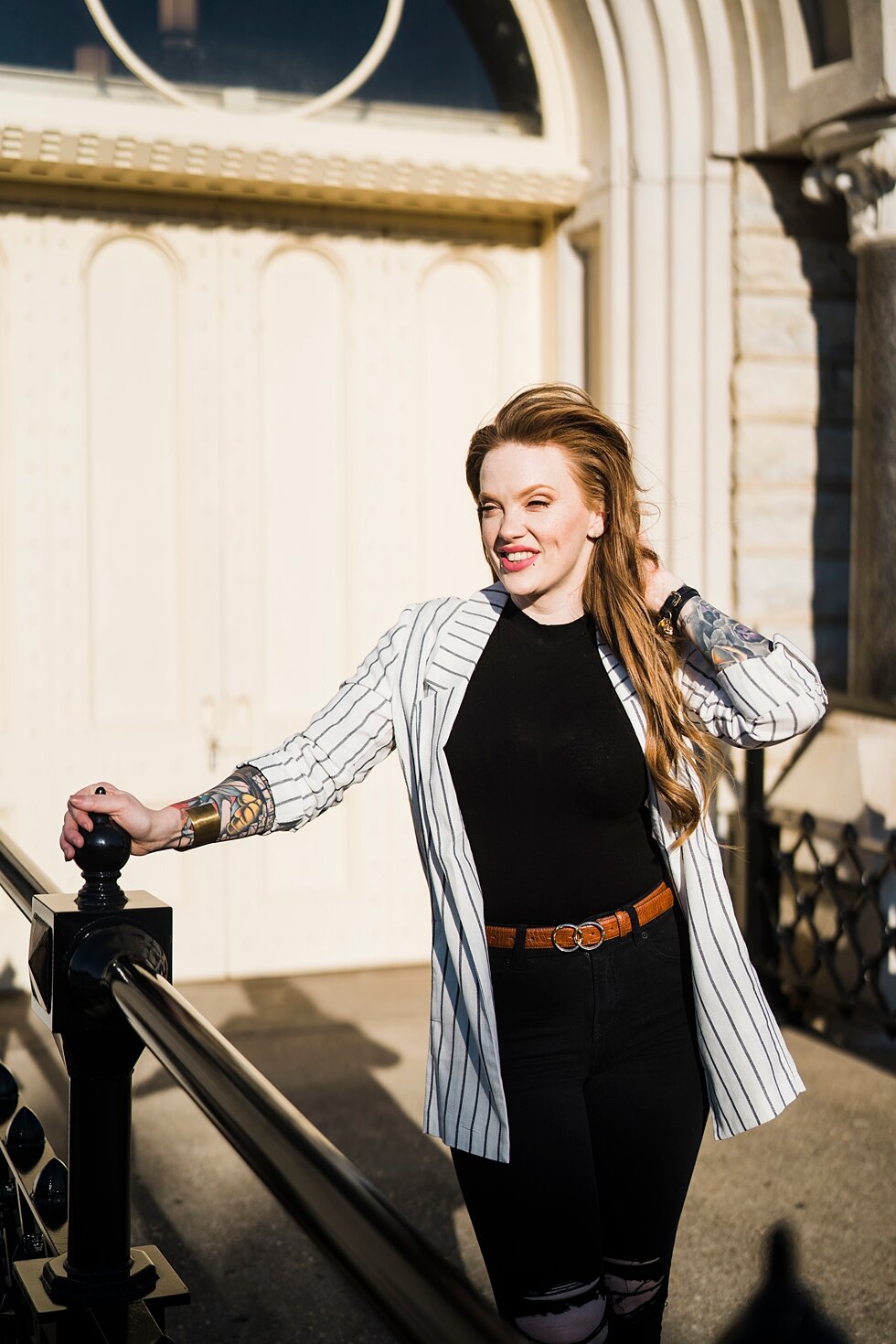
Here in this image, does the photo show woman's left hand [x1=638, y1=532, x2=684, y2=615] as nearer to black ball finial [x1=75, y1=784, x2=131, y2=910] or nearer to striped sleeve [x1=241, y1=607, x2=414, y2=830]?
striped sleeve [x1=241, y1=607, x2=414, y2=830]

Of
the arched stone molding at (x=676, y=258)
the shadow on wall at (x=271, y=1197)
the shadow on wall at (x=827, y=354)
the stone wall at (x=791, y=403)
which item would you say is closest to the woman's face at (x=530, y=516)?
the shadow on wall at (x=271, y=1197)

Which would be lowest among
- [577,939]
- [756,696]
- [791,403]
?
[577,939]

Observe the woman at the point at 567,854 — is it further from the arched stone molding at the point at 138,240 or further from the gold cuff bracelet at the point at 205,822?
the arched stone molding at the point at 138,240

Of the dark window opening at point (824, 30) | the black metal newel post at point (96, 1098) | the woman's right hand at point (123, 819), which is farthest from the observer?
the dark window opening at point (824, 30)

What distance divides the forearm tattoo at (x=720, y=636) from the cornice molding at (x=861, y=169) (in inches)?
120

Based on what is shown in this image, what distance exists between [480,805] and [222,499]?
11.7 feet

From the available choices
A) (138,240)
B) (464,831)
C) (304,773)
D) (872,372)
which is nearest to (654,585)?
(464,831)

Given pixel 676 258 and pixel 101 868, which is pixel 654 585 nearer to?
pixel 101 868

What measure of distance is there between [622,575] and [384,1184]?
6.95ft

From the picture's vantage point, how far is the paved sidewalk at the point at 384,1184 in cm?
330

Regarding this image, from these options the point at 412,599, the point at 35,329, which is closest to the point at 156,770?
the point at 412,599

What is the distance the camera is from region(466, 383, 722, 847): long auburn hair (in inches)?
92.7

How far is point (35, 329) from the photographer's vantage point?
5453 millimetres

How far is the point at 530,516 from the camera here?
2.36m
